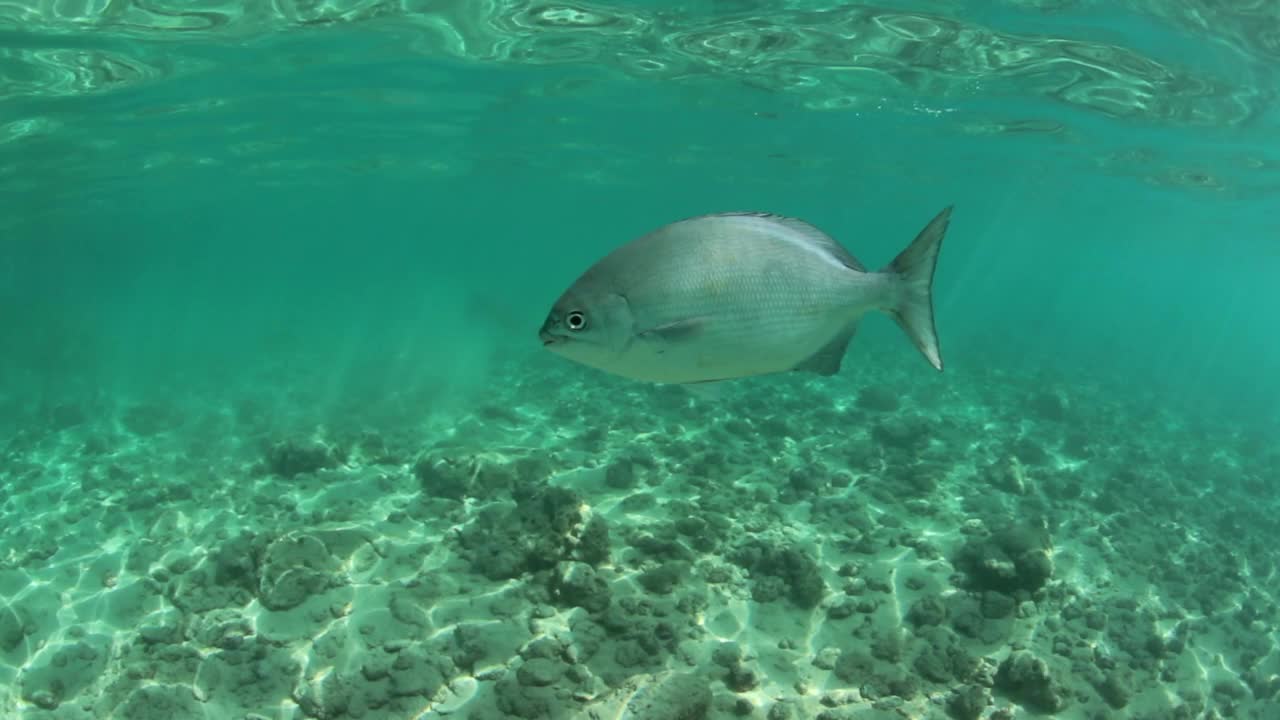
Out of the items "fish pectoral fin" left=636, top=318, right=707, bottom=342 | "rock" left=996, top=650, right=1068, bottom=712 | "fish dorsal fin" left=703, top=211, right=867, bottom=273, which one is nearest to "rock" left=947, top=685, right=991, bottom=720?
"rock" left=996, top=650, right=1068, bottom=712

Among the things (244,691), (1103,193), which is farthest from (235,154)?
(1103,193)

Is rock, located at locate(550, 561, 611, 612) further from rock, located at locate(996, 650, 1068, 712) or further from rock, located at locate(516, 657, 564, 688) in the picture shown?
rock, located at locate(996, 650, 1068, 712)

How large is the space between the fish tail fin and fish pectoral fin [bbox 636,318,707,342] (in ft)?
2.50

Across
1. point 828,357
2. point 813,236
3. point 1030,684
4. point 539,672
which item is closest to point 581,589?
point 539,672

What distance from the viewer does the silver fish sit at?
203 centimetres

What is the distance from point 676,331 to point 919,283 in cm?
93

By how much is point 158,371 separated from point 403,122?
11531 millimetres

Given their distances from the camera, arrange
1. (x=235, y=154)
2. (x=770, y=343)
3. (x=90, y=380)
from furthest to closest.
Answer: (x=235, y=154), (x=90, y=380), (x=770, y=343)

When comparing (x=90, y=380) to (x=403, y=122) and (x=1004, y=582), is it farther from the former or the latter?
(x=1004, y=582)

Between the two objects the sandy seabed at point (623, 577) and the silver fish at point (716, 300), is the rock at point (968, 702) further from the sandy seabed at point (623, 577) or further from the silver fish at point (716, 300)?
the silver fish at point (716, 300)

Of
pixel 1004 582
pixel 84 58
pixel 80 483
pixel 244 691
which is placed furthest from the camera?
pixel 84 58

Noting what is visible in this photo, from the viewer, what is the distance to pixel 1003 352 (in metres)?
27.5

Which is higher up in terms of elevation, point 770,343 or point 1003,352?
point 770,343

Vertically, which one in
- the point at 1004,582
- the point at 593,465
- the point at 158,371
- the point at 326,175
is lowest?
the point at 158,371
